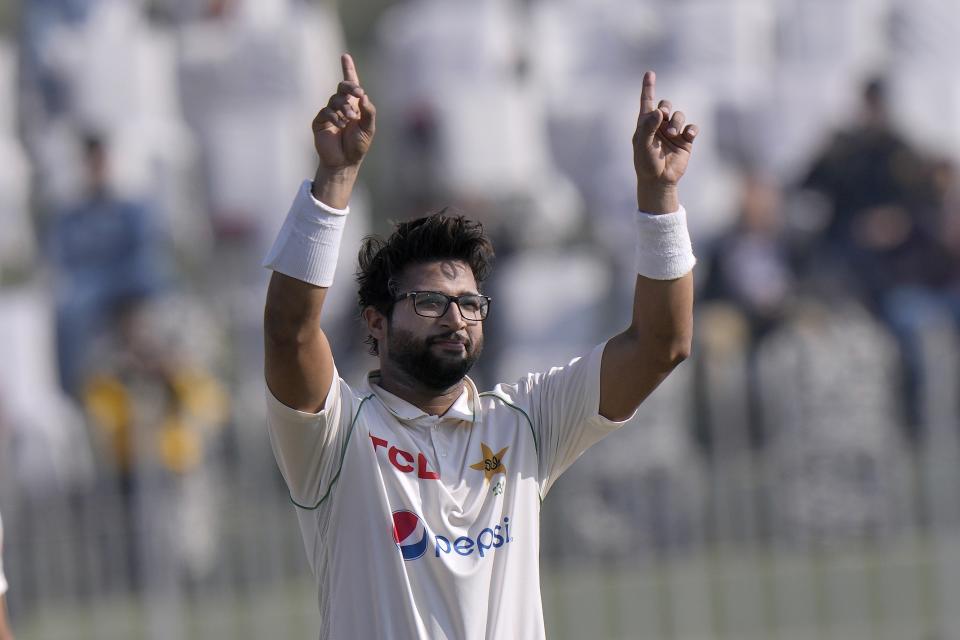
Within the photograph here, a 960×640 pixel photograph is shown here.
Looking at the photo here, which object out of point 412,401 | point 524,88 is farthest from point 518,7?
point 412,401

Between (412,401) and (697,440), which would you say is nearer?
(412,401)

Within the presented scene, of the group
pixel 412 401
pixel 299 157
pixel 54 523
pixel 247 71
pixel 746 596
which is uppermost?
pixel 247 71

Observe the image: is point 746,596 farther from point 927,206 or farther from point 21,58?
point 21,58

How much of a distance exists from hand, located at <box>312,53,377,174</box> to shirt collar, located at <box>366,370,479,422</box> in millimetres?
543

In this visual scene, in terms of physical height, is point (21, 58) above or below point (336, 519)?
above

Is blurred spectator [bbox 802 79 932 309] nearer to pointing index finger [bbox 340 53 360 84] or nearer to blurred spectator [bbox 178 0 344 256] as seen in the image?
blurred spectator [bbox 178 0 344 256]

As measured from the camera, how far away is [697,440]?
7.90m

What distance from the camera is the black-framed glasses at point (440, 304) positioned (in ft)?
10.6

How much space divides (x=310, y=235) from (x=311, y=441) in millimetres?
425

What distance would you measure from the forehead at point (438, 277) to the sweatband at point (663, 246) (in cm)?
37

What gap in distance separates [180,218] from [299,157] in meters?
0.82

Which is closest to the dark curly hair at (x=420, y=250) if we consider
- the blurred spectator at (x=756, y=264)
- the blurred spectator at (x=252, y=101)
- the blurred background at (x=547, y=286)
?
the blurred background at (x=547, y=286)

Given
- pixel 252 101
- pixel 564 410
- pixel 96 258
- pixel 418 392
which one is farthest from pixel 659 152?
pixel 252 101

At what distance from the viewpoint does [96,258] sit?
8984 mm
